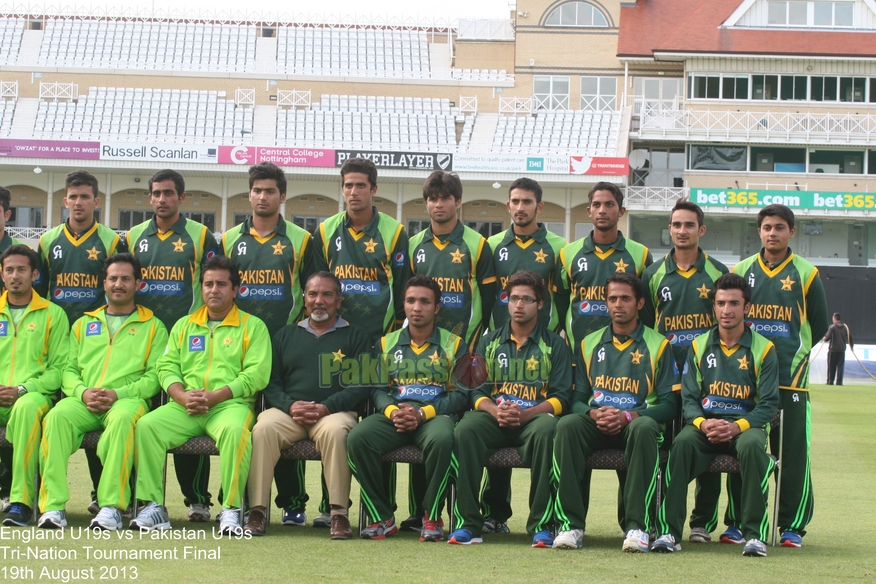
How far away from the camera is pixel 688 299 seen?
6586 millimetres

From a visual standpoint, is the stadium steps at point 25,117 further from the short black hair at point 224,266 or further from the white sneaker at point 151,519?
the white sneaker at point 151,519

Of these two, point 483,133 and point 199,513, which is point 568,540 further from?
point 483,133

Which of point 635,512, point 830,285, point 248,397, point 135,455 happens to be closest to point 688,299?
point 635,512

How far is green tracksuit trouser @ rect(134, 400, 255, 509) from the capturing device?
600 centimetres

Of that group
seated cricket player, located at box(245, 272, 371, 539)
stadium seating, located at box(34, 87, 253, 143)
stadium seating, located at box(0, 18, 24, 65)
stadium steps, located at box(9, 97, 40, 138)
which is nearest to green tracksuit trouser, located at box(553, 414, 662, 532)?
seated cricket player, located at box(245, 272, 371, 539)

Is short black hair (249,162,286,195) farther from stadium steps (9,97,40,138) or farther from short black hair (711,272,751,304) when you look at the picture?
stadium steps (9,97,40,138)

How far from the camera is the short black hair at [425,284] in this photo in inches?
251

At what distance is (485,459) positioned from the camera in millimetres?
6102

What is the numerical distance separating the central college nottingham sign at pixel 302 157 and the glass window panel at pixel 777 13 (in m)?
8.74

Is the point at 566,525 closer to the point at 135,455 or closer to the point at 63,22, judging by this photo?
the point at 135,455

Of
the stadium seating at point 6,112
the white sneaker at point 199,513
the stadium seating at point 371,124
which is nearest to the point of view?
the white sneaker at point 199,513

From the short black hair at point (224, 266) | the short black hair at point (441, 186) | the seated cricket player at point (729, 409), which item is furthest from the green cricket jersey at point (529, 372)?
the short black hair at point (224, 266)

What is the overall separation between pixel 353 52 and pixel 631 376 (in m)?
39.8

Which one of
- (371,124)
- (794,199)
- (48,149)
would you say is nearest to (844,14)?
(794,199)
